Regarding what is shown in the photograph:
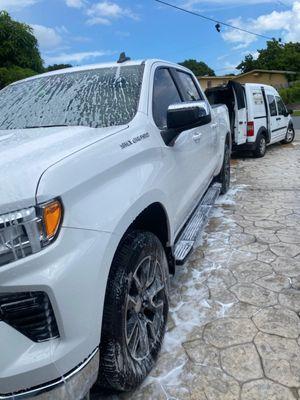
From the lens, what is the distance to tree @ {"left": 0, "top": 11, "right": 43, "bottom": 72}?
1215 inches

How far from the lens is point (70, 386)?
1.53 m

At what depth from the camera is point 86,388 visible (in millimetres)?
1646

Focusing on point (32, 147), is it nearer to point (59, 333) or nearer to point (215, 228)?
point (59, 333)

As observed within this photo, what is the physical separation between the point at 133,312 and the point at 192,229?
5.54 ft

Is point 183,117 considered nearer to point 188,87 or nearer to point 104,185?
point 104,185

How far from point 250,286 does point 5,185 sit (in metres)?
2.67

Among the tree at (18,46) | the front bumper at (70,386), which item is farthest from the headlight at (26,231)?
the tree at (18,46)

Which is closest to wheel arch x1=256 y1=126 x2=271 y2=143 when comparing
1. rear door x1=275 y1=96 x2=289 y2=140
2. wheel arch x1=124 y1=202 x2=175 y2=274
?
rear door x1=275 y1=96 x2=289 y2=140

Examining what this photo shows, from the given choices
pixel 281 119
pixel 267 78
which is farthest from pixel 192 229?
pixel 267 78

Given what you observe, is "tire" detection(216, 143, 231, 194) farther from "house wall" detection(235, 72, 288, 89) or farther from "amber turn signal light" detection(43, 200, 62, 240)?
"house wall" detection(235, 72, 288, 89)

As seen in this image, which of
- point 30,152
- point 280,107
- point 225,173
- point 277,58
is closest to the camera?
point 30,152

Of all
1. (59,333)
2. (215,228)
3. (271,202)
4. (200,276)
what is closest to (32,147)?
(59,333)

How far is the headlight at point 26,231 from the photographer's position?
4.58 feet

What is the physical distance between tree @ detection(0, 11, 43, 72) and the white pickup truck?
99.5 feet
